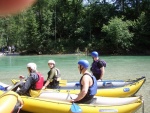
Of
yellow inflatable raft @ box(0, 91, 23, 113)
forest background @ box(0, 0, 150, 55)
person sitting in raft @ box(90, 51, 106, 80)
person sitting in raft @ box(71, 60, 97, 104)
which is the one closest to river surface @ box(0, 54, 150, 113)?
person sitting in raft @ box(90, 51, 106, 80)

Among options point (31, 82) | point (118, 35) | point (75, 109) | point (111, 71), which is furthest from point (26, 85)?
point (118, 35)

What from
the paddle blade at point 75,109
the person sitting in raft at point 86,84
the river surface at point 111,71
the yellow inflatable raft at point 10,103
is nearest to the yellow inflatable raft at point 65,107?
the paddle blade at point 75,109

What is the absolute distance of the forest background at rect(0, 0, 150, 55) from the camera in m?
37.5

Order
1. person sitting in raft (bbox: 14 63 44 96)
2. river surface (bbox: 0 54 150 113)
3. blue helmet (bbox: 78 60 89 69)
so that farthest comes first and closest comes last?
1. river surface (bbox: 0 54 150 113)
2. person sitting in raft (bbox: 14 63 44 96)
3. blue helmet (bbox: 78 60 89 69)

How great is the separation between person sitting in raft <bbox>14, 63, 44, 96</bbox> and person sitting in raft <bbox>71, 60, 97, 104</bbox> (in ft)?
4.33

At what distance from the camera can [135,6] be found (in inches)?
1666

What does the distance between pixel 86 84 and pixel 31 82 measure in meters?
1.81

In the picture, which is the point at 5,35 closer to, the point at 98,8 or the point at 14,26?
the point at 14,26

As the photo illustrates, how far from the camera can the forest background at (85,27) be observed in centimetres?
3753

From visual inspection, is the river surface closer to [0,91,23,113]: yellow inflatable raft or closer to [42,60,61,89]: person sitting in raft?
[42,60,61,89]: person sitting in raft

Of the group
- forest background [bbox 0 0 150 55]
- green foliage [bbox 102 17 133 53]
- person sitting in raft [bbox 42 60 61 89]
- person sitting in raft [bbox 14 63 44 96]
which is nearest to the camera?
person sitting in raft [bbox 14 63 44 96]

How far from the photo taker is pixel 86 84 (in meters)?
5.10

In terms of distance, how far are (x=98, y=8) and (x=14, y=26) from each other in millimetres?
15369

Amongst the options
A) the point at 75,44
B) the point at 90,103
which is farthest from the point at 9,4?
the point at 75,44
